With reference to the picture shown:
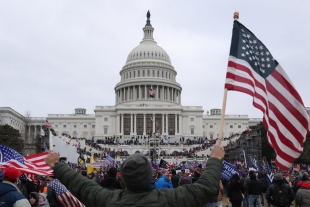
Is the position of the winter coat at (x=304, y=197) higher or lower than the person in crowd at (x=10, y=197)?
lower

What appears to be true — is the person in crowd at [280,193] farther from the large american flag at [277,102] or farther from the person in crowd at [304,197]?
the large american flag at [277,102]

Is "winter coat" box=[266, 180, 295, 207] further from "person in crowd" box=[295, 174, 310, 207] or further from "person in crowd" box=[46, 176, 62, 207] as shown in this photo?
"person in crowd" box=[46, 176, 62, 207]

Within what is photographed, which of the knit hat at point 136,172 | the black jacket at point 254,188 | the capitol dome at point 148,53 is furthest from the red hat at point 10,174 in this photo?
the capitol dome at point 148,53

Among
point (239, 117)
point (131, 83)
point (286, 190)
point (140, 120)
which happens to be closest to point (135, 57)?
point (131, 83)

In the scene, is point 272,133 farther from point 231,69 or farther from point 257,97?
point 231,69

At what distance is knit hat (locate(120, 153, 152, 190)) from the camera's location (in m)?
3.44

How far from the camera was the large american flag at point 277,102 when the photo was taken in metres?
6.66

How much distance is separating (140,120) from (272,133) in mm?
92884

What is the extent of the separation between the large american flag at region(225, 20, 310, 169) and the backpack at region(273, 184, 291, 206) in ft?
13.5

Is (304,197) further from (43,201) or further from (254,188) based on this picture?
(43,201)

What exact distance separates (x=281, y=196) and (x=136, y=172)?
7909 mm

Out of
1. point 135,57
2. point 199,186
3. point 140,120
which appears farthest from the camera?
point 135,57

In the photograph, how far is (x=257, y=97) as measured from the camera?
678 cm

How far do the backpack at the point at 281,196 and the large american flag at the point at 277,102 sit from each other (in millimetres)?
4113
